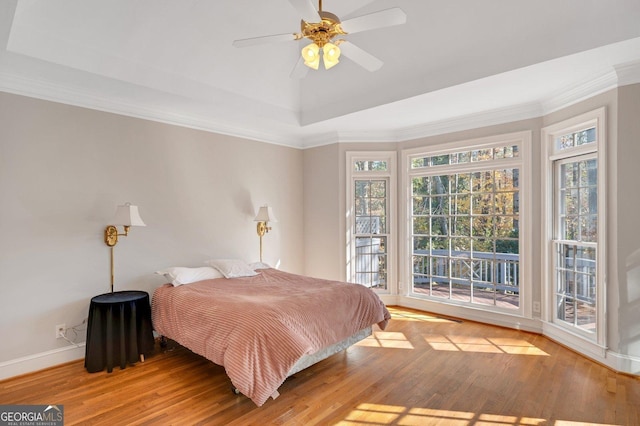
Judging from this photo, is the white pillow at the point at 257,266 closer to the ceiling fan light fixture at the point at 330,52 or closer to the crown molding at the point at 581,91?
the ceiling fan light fixture at the point at 330,52

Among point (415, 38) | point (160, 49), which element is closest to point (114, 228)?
point (160, 49)

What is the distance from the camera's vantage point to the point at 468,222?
459 cm

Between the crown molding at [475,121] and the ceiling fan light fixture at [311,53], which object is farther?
the crown molding at [475,121]

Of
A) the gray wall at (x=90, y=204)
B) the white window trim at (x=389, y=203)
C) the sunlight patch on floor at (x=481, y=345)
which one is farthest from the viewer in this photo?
the white window trim at (x=389, y=203)

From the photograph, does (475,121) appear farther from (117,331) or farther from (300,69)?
(117,331)

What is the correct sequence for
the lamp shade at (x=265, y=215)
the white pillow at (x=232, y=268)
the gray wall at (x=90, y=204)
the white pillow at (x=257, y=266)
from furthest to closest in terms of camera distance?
the lamp shade at (x=265, y=215), the white pillow at (x=257, y=266), the white pillow at (x=232, y=268), the gray wall at (x=90, y=204)

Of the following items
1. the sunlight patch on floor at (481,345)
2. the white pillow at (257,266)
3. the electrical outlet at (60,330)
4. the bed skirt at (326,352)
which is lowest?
the sunlight patch on floor at (481,345)

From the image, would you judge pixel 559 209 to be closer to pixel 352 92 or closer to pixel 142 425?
pixel 352 92

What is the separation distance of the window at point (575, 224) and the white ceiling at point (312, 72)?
0.41 meters

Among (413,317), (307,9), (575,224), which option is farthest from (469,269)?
(307,9)

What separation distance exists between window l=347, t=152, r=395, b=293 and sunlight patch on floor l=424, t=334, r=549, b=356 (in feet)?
4.81

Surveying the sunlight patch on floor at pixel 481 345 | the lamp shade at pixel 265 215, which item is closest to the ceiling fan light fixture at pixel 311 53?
the lamp shade at pixel 265 215

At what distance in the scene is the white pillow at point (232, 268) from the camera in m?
3.96

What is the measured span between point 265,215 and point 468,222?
2.69 m
